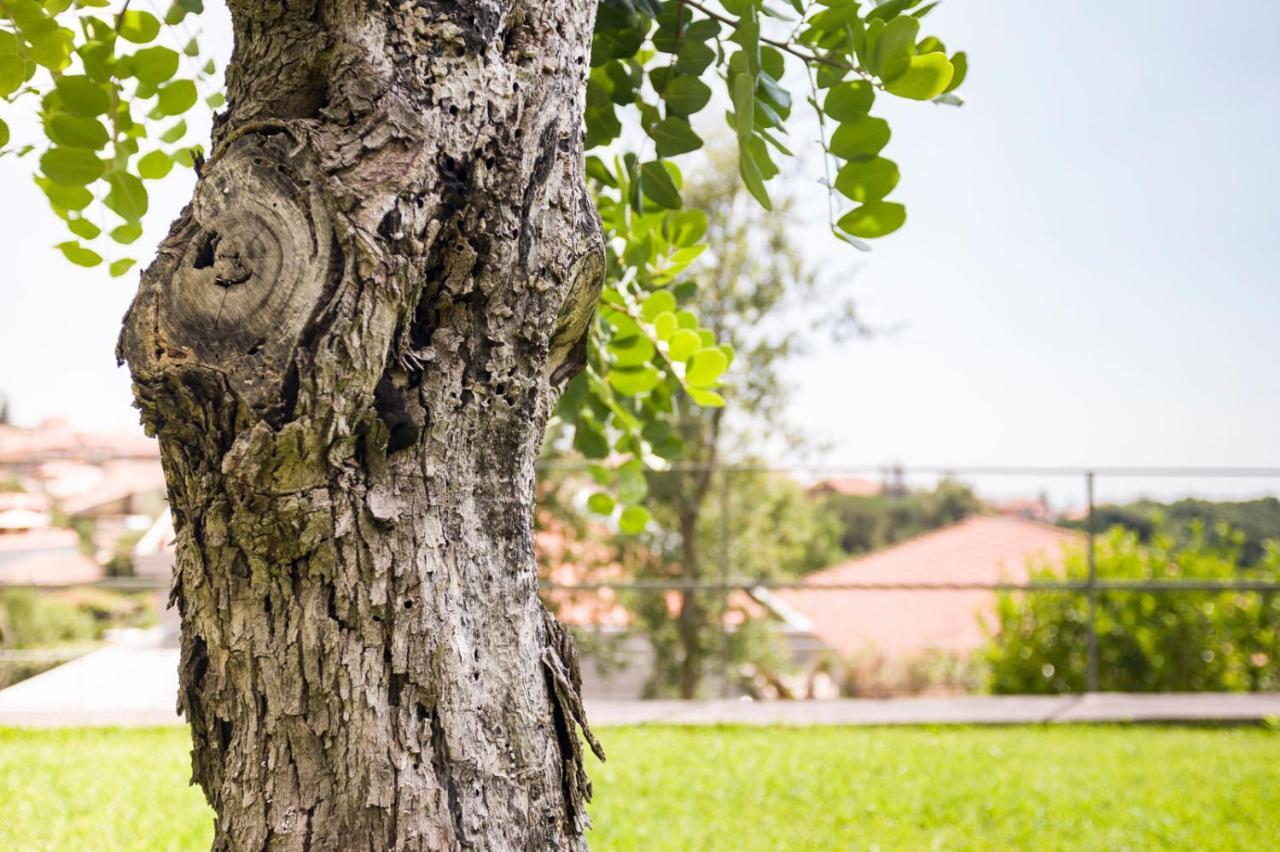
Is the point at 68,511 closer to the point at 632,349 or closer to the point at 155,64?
the point at 155,64

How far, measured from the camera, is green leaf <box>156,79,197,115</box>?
1756 mm

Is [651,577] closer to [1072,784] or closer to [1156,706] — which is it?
[1156,706]

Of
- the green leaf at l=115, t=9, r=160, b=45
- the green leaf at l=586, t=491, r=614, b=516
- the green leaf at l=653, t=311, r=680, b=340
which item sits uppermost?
the green leaf at l=115, t=9, r=160, b=45

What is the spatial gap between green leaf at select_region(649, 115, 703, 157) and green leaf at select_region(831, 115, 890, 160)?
0.33 m

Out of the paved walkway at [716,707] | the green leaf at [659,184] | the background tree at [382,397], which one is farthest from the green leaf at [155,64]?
the paved walkway at [716,707]

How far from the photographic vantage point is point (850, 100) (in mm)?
1081

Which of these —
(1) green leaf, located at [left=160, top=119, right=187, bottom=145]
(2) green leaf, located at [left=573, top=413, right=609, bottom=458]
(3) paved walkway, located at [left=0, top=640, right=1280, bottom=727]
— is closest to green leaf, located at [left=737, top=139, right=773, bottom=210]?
(2) green leaf, located at [left=573, top=413, right=609, bottom=458]

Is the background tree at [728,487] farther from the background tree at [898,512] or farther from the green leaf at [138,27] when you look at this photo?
the green leaf at [138,27]

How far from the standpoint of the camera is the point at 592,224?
1.04m

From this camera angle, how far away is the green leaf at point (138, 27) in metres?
1.68

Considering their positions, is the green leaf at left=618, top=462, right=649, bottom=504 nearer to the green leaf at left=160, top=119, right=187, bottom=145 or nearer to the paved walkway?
the green leaf at left=160, top=119, right=187, bottom=145

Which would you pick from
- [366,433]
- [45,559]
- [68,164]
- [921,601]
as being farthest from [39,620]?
[921,601]

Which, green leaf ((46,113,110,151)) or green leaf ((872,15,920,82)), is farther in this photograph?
green leaf ((46,113,110,151))

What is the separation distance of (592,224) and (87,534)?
5.59m
